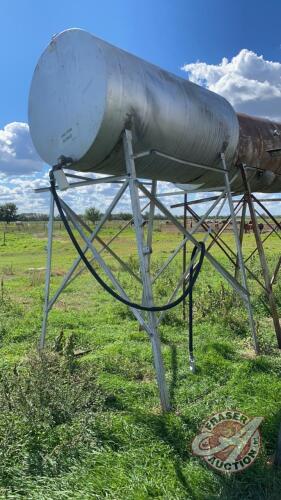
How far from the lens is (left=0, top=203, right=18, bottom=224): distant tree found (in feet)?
278

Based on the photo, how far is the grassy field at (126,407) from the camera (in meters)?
3.62

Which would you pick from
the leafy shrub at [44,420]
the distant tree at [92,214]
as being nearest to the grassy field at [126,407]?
the leafy shrub at [44,420]

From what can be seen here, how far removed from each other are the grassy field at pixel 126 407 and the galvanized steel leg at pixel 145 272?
34 cm

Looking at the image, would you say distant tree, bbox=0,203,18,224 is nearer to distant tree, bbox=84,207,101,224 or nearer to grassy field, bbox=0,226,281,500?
distant tree, bbox=84,207,101,224

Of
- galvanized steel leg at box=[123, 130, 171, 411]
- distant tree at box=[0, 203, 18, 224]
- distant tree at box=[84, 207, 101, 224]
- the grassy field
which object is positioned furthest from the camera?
distant tree at box=[0, 203, 18, 224]

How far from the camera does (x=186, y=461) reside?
399 centimetres

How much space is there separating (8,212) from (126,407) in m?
85.3

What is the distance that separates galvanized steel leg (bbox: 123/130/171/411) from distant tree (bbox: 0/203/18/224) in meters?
84.2

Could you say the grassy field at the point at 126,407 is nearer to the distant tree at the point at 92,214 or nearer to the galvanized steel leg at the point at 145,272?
the galvanized steel leg at the point at 145,272

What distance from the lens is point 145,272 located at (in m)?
5.04

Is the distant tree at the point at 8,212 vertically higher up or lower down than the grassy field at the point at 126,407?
higher up

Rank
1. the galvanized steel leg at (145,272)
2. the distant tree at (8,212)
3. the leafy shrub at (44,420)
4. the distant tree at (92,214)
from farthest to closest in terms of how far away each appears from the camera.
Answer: the distant tree at (8,212)
the distant tree at (92,214)
the galvanized steel leg at (145,272)
the leafy shrub at (44,420)

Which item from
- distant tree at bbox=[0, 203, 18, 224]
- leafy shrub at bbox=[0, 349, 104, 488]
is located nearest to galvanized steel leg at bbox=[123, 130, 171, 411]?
leafy shrub at bbox=[0, 349, 104, 488]

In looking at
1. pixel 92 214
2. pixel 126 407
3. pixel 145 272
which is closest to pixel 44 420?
pixel 126 407
